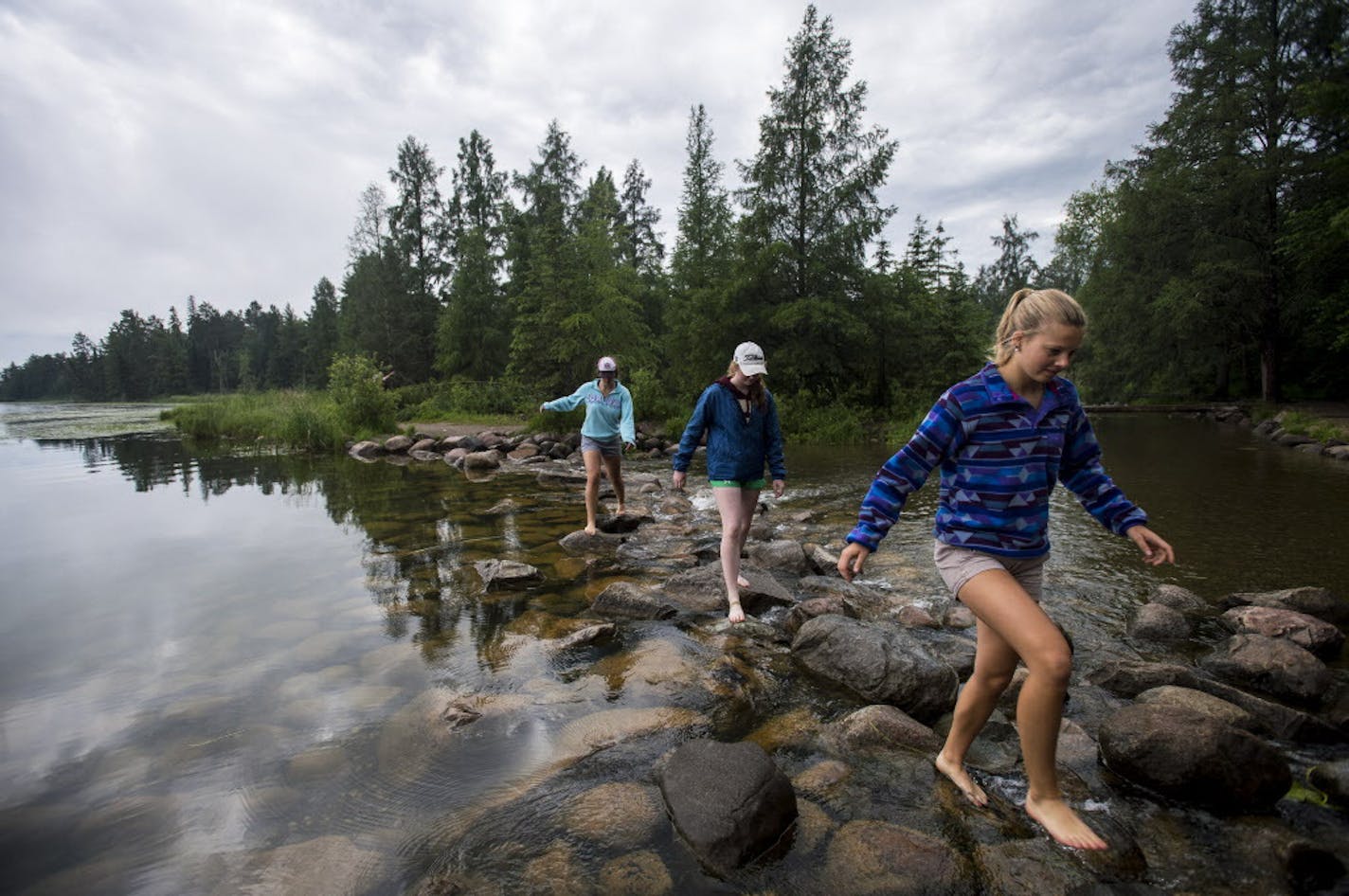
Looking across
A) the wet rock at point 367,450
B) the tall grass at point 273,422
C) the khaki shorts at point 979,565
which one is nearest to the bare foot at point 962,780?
the khaki shorts at point 979,565

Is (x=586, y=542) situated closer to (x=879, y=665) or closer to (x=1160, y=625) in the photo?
(x=879, y=665)

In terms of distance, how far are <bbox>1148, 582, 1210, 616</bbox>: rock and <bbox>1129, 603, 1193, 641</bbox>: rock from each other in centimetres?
31

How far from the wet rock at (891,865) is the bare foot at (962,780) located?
385 mm

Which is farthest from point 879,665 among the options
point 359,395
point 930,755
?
point 359,395

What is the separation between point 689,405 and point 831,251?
825 centimetres

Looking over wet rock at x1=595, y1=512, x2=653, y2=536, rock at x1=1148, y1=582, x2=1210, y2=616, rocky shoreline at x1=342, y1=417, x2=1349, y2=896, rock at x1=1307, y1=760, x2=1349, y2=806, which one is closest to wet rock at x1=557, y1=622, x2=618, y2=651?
rocky shoreline at x1=342, y1=417, x2=1349, y2=896

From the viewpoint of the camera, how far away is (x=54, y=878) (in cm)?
271

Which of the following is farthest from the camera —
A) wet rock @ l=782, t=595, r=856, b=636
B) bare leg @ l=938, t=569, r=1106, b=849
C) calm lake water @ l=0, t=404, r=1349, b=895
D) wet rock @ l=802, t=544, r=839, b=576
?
Answer: wet rock @ l=802, t=544, r=839, b=576

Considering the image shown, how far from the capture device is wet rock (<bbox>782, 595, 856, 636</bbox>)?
535cm

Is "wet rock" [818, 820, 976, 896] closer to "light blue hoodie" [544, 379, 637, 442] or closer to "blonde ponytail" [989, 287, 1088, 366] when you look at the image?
"blonde ponytail" [989, 287, 1088, 366]

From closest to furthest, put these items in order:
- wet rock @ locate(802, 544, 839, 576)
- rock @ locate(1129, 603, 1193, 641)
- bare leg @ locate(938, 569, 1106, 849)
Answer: bare leg @ locate(938, 569, 1106, 849) → rock @ locate(1129, 603, 1193, 641) → wet rock @ locate(802, 544, 839, 576)

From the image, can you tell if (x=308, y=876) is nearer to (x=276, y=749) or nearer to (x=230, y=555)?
(x=276, y=749)

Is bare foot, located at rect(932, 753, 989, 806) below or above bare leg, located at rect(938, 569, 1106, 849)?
below

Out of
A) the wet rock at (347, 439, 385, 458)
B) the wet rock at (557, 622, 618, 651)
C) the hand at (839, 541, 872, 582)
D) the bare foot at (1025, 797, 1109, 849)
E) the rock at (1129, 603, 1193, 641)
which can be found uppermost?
the hand at (839, 541, 872, 582)
